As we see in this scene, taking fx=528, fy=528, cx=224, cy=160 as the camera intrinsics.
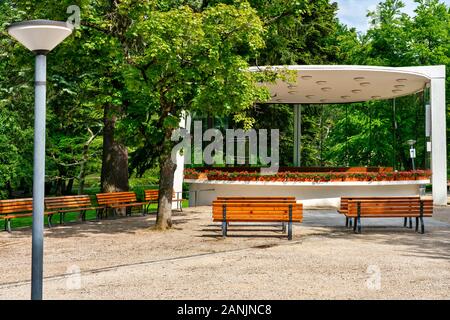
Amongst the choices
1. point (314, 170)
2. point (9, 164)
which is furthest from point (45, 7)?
point (314, 170)

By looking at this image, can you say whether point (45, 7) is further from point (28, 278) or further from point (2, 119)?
point (2, 119)

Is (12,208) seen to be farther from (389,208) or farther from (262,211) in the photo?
(389,208)

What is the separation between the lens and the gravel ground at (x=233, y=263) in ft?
22.7

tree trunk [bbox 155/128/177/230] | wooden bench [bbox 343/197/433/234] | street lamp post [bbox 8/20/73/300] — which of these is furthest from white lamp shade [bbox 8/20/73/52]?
wooden bench [bbox 343/197/433/234]

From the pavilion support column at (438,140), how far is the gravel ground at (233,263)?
8.20m

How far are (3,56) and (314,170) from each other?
14546 millimetres

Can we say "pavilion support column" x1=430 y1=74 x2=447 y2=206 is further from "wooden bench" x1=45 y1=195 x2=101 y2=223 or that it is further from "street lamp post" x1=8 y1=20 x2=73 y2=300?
"street lamp post" x1=8 y1=20 x2=73 y2=300

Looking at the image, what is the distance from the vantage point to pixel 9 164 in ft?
73.5

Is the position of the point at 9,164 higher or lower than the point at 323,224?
higher

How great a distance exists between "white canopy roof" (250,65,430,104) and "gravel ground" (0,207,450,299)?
654 centimetres

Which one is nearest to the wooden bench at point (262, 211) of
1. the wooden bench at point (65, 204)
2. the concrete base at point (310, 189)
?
the wooden bench at point (65, 204)

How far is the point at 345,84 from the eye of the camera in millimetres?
22125

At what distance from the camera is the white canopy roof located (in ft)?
62.6

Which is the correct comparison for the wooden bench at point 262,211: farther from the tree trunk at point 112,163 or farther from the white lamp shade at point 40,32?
the tree trunk at point 112,163
